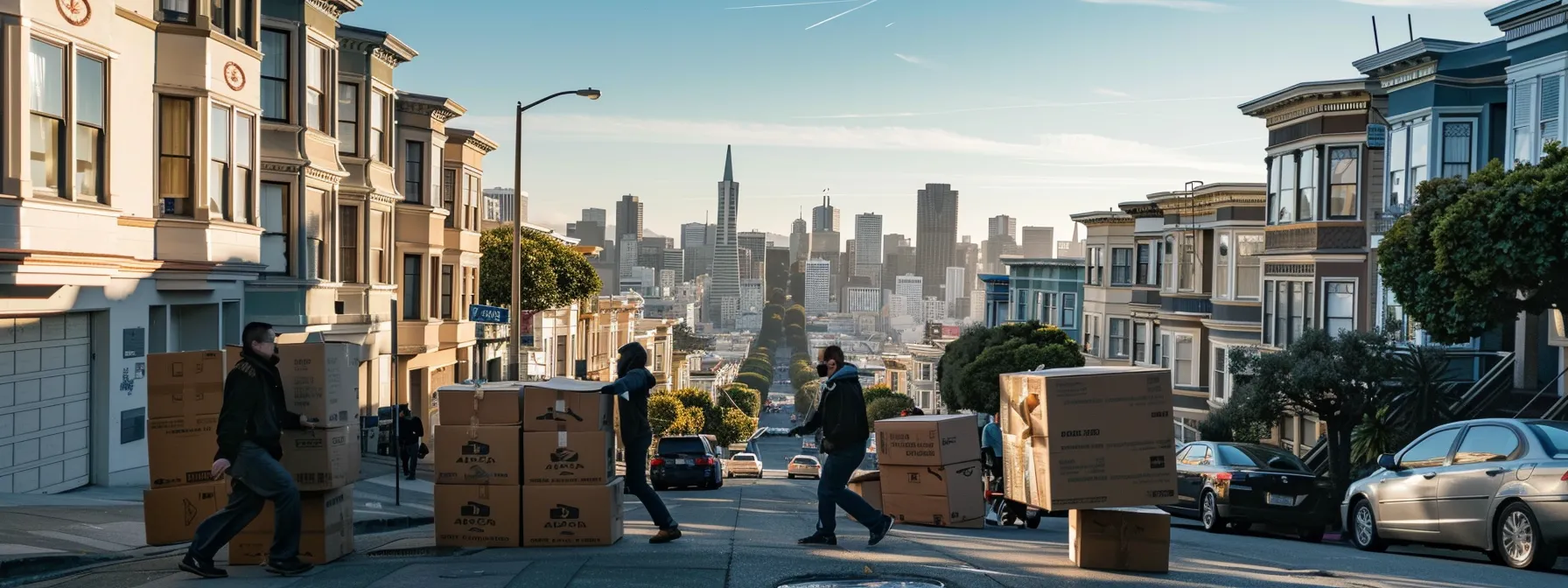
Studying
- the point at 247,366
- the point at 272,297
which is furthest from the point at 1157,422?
the point at 272,297

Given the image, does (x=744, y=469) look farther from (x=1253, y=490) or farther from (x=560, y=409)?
(x=560, y=409)

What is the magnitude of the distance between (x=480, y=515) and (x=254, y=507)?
198cm

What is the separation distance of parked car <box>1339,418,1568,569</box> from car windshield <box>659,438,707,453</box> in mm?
15918

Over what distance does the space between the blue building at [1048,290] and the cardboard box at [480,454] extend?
5698 cm

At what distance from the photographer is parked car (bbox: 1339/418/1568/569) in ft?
40.4

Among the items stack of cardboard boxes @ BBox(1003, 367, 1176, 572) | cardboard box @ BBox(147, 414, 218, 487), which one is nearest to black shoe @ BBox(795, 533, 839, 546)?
stack of cardboard boxes @ BBox(1003, 367, 1176, 572)

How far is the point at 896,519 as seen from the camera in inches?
595

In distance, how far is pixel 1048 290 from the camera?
71.3 metres

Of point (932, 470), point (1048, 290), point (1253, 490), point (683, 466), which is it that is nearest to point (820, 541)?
point (932, 470)

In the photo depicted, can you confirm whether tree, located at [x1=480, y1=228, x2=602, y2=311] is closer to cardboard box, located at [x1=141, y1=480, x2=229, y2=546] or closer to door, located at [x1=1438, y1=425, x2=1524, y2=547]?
cardboard box, located at [x1=141, y1=480, x2=229, y2=546]

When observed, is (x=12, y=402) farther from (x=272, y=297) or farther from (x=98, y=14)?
(x=272, y=297)

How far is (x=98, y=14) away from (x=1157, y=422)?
542 inches

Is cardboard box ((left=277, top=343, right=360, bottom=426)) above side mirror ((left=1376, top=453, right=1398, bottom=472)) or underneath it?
above

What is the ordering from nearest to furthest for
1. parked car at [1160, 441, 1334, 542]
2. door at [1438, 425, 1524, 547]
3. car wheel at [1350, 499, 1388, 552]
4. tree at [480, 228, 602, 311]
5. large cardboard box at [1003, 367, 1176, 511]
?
large cardboard box at [1003, 367, 1176, 511]
door at [1438, 425, 1524, 547]
car wheel at [1350, 499, 1388, 552]
parked car at [1160, 441, 1334, 542]
tree at [480, 228, 602, 311]
